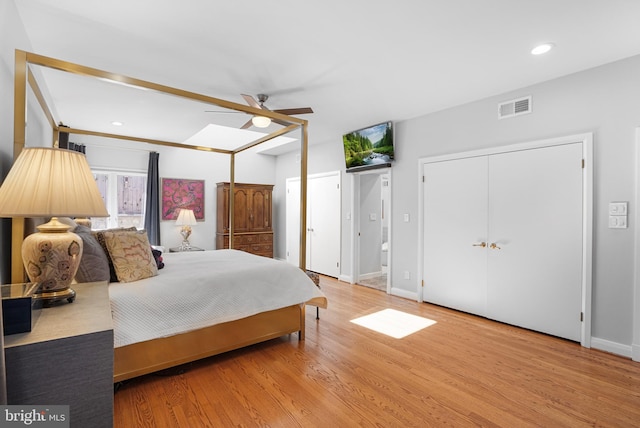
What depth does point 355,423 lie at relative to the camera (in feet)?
5.88

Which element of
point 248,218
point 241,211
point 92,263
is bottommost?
point 92,263

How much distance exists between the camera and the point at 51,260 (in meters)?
1.47

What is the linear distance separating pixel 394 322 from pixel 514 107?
2.76 meters

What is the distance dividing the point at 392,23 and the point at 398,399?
264 centimetres

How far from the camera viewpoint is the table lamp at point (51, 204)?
1335 mm

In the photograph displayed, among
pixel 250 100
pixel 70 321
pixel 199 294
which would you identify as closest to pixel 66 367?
pixel 70 321

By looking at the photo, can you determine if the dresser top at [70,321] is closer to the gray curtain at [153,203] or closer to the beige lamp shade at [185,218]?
the beige lamp shade at [185,218]

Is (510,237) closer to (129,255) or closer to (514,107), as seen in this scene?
(514,107)

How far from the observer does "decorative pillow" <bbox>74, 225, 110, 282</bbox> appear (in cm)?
199

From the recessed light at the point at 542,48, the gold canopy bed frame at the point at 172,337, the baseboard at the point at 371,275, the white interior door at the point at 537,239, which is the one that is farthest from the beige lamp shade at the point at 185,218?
the recessed light at the point at 542,48

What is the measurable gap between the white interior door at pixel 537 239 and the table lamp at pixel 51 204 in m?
3.74

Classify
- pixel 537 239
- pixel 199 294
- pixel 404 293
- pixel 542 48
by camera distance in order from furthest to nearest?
pixel 404 293
pixel 537 239
pixel 542 48
pixel 199 294

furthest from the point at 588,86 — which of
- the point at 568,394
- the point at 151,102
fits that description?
the point at 151,102

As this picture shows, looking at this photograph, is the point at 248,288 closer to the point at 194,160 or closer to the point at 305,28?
the point at 305,28
